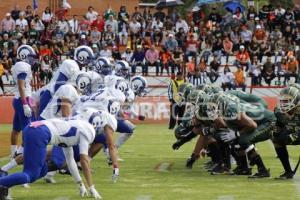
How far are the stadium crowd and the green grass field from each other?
38.4 feet

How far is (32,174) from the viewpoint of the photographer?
8.31 metres

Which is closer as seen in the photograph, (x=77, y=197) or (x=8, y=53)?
(x=77, y=197)

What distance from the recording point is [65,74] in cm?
1159

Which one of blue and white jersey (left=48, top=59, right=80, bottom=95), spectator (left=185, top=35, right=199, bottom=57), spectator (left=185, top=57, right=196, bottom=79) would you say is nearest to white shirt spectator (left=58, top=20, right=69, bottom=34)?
spectator (left=185, top=35, right=199, bottom=57)

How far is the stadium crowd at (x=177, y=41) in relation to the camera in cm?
2538

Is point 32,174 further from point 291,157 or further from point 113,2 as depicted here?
point 113,2

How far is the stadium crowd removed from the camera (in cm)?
2538

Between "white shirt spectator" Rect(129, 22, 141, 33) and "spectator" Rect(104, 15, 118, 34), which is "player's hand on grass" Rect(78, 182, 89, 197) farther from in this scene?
"white shirt spectator" Rect(129, 22, 141, 33)

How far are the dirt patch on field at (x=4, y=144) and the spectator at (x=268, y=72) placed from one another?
963 centimetres

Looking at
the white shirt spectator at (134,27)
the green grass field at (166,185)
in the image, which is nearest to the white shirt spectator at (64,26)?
the white shirt spectator at (134,27)

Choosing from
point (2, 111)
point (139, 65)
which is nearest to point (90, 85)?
point (2, 111)

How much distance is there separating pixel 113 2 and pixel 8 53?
8.52 m

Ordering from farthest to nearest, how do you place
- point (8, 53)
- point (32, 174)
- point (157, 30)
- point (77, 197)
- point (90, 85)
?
point (157, 30) < point (8, 53) < point (90, 85) < point (77, 197) < point (32, 174)

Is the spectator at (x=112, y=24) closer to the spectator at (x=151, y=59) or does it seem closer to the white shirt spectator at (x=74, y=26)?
the white shirt spectator at (x=74, y=26)
